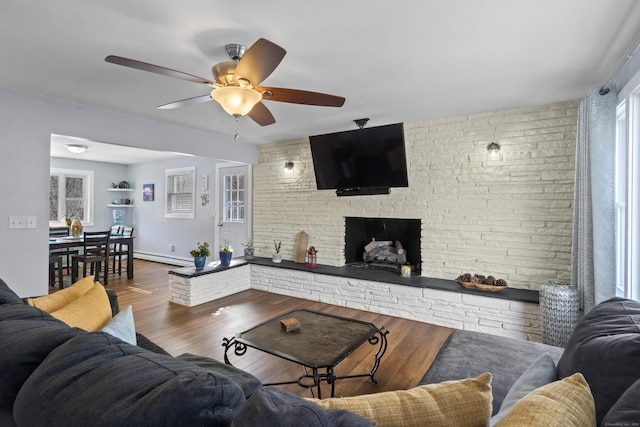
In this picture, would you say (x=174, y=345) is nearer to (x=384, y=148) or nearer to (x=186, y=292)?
(x=186, y=292)

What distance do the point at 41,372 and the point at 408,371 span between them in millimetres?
2331

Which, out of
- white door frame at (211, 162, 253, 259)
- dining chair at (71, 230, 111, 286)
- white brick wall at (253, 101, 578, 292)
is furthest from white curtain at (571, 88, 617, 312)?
dining chair at (71, 230, 111, 286)

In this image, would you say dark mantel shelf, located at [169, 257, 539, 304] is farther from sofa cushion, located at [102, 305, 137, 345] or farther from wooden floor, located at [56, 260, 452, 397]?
sofa cushion, located at [102, 305, 137, 345]

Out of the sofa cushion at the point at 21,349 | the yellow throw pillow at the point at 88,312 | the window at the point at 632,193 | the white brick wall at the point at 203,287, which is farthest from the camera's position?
the white brick wall at the point at 203,287

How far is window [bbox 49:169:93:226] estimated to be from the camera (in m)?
6.66

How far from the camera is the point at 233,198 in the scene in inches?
229

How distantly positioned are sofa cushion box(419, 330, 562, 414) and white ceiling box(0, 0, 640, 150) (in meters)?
1.82

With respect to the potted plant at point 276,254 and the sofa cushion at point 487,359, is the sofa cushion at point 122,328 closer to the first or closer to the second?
the sofa cushion at point 487,359

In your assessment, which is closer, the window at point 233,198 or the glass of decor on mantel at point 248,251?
the glass of decor on mantel at point 248,251

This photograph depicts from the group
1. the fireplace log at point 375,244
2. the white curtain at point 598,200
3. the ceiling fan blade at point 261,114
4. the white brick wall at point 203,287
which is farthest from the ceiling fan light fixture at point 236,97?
the fireplace log at point 375,244

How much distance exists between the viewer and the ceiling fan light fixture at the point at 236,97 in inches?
72.6

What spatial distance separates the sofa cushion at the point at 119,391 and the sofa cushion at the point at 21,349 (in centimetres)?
8

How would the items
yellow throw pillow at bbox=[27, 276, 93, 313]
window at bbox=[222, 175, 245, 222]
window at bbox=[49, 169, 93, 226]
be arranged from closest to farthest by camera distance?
yellow throw pillow at bbox=[27, 276, 93, 313] < window at bbox=[222, 175, 245, 222] < window at bbox=[49, 169, 93, 226]

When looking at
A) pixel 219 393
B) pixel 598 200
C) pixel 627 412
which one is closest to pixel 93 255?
pixel 219 393
